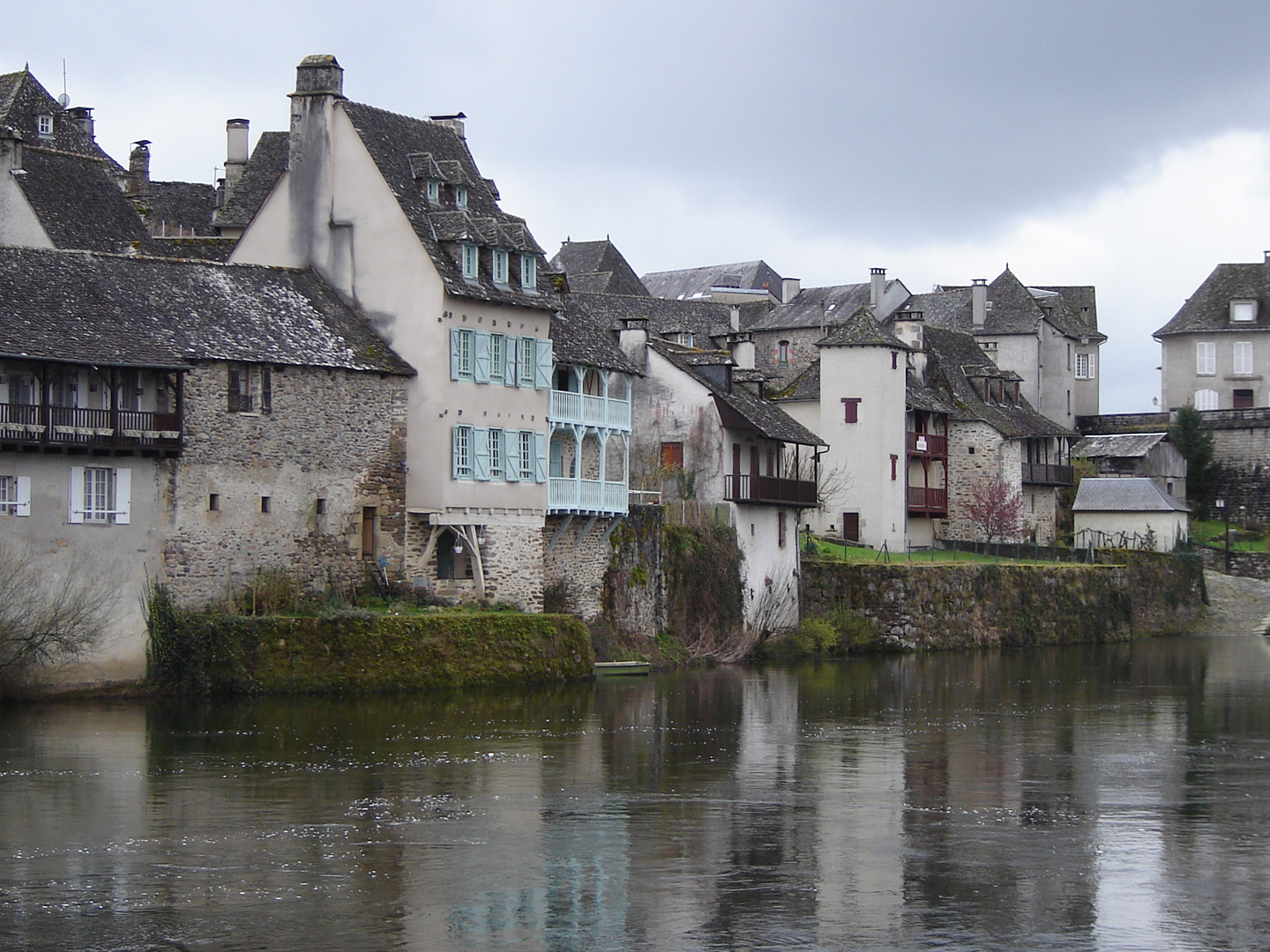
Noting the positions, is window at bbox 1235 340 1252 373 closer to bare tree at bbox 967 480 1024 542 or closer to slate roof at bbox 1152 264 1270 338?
slate roof at bbox 1152 264 1270 338

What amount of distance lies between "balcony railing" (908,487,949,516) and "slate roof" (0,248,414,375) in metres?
40.0

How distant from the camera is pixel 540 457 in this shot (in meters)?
56.1

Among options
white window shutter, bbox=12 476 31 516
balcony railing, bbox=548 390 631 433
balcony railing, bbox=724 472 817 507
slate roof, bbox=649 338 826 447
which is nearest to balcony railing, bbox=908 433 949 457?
slate roof, bbox=649 338 826 447

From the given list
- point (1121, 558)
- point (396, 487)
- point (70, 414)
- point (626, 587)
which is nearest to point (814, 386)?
point (1121, 558)

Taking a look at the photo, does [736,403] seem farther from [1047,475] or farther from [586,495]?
[1047,475]

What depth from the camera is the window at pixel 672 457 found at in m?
67.0

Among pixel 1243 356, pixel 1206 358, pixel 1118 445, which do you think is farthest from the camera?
pixel 1206 358

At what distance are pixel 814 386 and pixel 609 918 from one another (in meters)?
62.8

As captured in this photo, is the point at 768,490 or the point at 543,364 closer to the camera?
the point at 543,364

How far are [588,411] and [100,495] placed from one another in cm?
1664

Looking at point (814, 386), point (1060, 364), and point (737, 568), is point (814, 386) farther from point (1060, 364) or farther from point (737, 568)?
point (1060, 364)

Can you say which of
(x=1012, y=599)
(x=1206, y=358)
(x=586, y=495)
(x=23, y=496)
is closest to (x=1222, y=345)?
(x=1206, y=358)

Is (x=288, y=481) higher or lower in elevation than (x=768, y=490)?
lower

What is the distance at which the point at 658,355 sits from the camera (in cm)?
6762
